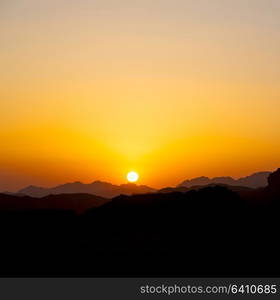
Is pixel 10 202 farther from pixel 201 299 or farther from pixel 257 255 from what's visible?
pixel 201 299

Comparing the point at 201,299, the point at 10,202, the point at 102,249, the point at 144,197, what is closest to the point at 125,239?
the point at 102,249

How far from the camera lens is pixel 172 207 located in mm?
78375

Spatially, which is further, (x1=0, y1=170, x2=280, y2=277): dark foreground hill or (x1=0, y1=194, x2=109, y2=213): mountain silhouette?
(x1=0, y1=194, x2=109, y2=213): mountain silhouette

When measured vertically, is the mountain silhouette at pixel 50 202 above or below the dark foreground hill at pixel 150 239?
above

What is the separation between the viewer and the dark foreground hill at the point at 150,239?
60.4m

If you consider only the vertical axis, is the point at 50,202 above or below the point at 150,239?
above

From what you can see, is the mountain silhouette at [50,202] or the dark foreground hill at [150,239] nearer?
the dark foreground hill at [150,239]

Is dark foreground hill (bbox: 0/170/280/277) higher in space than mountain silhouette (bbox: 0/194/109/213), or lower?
lower

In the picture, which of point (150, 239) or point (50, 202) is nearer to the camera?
point (150, 239)

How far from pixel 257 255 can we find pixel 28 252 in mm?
28914

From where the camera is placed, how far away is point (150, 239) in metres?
69.1

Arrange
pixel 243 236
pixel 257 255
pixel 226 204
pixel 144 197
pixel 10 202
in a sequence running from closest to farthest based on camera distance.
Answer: pixel 257 255, pixel 243 236, pixel 226 204, pixel 144 197, pixel 10 202

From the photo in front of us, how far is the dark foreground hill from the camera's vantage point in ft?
198

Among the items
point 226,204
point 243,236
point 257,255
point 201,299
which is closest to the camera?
point 201,299
